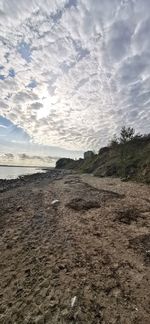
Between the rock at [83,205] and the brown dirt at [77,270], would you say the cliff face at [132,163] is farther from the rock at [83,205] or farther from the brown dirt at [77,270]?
the brown dirt at [77,270]

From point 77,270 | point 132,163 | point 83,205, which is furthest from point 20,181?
point 77,270

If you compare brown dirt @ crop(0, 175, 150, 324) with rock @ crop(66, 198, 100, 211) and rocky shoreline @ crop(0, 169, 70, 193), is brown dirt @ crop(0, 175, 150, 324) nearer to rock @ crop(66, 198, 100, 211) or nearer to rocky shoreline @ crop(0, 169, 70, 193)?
rock @ crop(66, 198, 100, 211)

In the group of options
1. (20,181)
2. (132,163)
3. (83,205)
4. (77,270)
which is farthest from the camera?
(20,181)

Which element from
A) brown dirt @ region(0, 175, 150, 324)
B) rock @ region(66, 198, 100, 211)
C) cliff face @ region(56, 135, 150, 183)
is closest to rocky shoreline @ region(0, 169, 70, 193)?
cliff face @ region(56, 135, 150, 183)

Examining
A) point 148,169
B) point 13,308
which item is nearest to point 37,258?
point 13,308

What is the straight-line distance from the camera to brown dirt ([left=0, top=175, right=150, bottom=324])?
5.15 meters

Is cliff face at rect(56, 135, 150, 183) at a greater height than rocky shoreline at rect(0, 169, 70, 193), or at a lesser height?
greater

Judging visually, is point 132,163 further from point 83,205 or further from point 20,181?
point 83,205

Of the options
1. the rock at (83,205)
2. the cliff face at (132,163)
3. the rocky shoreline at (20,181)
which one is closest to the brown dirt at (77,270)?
the rock at (83,205)

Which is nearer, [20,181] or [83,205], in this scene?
[83,205]

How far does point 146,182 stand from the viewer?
27.5 metres

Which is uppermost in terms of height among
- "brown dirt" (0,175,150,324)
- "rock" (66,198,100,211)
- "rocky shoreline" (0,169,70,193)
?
"rocky shoreline" (0,169,70,193)

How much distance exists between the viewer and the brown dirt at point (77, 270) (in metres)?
5.15

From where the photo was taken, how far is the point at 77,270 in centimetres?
696
